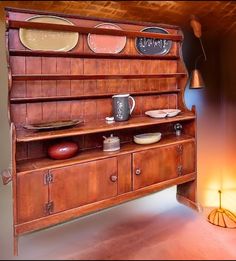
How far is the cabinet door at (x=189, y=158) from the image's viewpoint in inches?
87.8

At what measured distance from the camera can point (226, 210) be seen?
221 centimetres

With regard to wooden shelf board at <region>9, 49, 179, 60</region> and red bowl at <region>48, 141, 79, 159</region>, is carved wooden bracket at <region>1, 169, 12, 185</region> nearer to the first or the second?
red bowl at <region>48, 141, 79, 159</region>

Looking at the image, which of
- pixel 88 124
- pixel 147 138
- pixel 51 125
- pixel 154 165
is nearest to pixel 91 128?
pixel 88 124

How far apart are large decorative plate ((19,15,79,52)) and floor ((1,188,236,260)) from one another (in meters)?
1.26

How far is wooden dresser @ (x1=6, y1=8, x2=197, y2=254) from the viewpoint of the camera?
5.36ft

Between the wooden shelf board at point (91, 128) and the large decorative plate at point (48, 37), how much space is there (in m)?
0.58

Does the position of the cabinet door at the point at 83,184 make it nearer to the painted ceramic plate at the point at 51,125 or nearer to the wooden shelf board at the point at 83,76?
the painted ceramic plate at the point at 51,125

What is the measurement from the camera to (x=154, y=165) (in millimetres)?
2066

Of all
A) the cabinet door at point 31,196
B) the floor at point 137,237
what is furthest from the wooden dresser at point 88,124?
the floor at point 137,237

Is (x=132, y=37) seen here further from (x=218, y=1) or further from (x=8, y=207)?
(x=8, y=207)

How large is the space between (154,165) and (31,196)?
3.17 ft

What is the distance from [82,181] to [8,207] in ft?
1.83

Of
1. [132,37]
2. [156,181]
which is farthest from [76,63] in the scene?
[156,181]

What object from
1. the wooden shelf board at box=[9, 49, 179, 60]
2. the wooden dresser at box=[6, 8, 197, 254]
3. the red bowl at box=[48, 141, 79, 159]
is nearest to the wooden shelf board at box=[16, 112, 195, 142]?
the wooden dresser at box=[6, 8, 197, 254]
